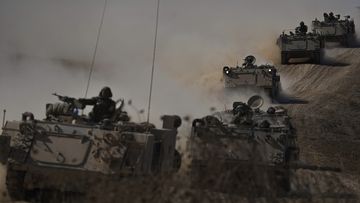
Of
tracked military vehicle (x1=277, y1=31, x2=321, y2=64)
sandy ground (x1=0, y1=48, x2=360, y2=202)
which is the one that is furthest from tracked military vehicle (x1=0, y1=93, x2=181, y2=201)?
tracked military vehicle (x1=277, y1=31, x2=321, y2=64)

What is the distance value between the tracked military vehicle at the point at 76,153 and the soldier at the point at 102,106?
1.90 ft

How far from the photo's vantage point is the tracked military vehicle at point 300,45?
3212cm

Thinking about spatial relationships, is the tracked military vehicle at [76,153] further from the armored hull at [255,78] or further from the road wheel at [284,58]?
the road wheel at [284,58]

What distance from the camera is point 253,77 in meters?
27.1

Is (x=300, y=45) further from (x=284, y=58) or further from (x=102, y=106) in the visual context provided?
(x=102, y=106)

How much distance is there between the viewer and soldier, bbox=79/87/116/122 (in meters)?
9.45

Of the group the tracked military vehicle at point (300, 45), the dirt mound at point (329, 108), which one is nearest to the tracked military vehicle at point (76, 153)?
the dirt mound at point (329, 108)

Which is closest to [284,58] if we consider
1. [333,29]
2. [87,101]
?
[333,29]

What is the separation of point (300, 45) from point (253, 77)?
615 centimetres

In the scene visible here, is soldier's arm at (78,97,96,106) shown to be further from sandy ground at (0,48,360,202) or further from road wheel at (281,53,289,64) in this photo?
road wheel at (281,53,289,64)

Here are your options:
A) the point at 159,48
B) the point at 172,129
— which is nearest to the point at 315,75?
the point at 159,48

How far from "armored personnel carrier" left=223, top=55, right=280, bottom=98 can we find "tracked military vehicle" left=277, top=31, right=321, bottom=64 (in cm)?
481

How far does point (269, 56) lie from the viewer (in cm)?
3784

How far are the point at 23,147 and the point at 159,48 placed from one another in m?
29.7
